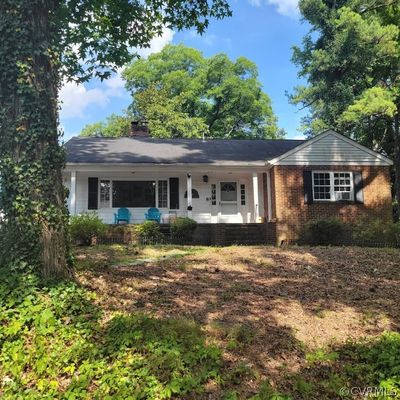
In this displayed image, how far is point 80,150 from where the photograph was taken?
17.2 meters

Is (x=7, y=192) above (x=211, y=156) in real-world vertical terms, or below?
below

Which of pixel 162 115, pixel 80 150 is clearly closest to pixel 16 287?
pixel 80 150

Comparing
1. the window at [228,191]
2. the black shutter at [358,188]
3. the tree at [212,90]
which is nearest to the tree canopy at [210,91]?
the tree at [212,90]

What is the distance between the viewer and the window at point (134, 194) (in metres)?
16.6

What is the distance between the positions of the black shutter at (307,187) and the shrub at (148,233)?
5.76 m

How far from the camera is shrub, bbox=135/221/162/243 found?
45.3 feet

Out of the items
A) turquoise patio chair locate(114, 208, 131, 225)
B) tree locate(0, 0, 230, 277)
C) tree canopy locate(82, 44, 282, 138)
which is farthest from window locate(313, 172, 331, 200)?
tree canopy locate(82, 44, 282, 138)

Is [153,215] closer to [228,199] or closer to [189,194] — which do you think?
[189,194]

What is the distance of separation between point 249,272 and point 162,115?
25040 millimetres

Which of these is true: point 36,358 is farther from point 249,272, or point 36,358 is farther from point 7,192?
point 249,272

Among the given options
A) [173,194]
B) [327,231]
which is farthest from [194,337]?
[173,194]

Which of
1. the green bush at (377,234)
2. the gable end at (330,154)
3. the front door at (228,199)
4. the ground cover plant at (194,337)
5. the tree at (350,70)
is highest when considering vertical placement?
the tree at (350,70)

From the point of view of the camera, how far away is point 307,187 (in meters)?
15.4

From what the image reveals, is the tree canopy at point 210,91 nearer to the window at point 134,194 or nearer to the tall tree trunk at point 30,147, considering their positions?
the window at point 134,194
